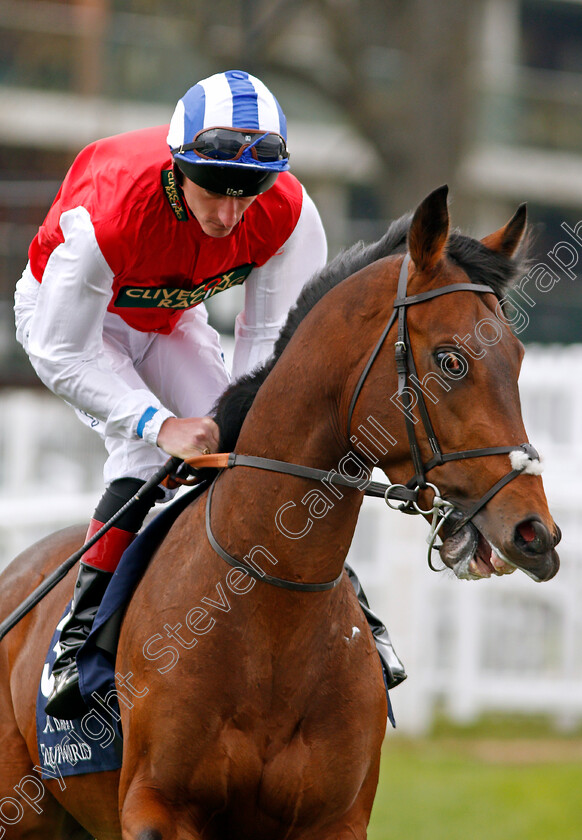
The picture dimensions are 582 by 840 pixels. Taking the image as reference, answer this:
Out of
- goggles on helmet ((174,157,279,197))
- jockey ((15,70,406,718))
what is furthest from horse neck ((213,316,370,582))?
goggles on helmet ((174,157,279,197))

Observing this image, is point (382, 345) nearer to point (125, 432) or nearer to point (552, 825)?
point (125, 432)

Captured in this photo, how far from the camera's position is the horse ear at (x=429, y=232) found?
2.91 metres

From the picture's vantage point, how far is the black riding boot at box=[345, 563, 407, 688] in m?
3.70

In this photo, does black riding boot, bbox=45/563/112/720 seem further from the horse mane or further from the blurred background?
the blurred background

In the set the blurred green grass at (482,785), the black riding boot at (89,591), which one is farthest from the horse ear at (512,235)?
the blurred green grass at (482,785)

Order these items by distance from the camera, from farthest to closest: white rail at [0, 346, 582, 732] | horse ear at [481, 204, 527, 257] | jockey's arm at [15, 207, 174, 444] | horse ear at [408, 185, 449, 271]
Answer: white rail at [0, 346, 582, 732] < jockey's arm at [15, 207, 174, 444] < horse ear at [481, 204, 527, 257] < horse ear at [408, 185, 449, 271]

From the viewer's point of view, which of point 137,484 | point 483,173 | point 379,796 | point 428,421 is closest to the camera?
point 428,421

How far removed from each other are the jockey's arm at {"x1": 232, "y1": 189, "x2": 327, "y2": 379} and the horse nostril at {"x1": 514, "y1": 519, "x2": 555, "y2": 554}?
1.53 meters

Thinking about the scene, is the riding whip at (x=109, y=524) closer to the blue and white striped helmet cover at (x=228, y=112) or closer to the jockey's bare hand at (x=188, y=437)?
the jockey's bare hand at (x=188, y=437)

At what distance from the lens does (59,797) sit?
4.06 metres

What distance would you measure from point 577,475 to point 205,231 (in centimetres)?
634

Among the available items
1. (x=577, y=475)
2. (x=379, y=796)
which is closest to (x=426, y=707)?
(x=379, y=796)

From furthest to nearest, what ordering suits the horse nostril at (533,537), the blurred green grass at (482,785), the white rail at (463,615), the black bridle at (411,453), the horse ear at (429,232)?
the white rail at (463,615), the blurred green grass at (482,785), the horse ear at (429,232), the black bridle at (411,453), the horse nostril at (533,537)

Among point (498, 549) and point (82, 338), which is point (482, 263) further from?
point (82, 338)
